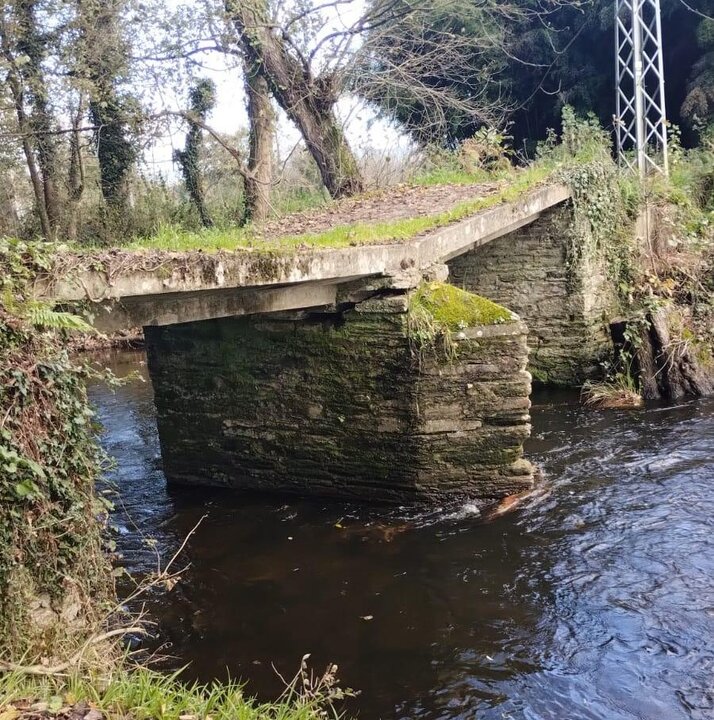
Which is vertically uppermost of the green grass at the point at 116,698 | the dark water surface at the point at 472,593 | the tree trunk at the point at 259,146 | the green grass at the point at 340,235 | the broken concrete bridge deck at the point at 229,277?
the tree trunk at the point at 259,146

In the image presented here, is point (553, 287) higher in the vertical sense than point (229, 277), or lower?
lower

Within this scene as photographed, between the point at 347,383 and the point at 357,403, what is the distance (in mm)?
211

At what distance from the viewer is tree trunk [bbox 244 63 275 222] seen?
42.0ft

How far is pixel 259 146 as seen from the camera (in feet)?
42.5

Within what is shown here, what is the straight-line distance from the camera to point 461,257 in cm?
1088

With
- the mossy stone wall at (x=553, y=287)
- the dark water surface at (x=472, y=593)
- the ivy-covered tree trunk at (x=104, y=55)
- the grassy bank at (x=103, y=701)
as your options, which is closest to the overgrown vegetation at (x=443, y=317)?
the dark water surface at (x=472, y=593)

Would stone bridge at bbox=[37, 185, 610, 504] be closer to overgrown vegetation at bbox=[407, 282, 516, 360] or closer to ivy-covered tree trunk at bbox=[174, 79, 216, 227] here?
overgrown vegetation at bbox=[407, 282, 516, 360]

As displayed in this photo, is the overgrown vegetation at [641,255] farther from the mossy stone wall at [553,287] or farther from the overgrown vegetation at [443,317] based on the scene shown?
the overgrown vegetation at [443,317]

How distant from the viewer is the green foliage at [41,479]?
3.22 m

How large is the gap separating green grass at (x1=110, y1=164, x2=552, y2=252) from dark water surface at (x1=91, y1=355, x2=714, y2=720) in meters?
2.56

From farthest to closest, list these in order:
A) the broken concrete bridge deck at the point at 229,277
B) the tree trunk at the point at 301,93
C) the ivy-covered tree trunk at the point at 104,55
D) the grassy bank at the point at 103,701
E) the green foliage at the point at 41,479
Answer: the ivy-covered tree trunk at the point at 104,55, the tree trunk at the point at 301,93, the broken concrete bridge deck at the point at 229,277, the green foliage at the point at 41,479, the grassy bank at the point at 103,701

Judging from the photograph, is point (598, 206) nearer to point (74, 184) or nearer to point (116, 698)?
point (116, 698)

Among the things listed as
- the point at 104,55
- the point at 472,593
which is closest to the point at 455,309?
the point at 472,593

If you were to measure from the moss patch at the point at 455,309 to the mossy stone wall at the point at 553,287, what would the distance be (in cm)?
435
